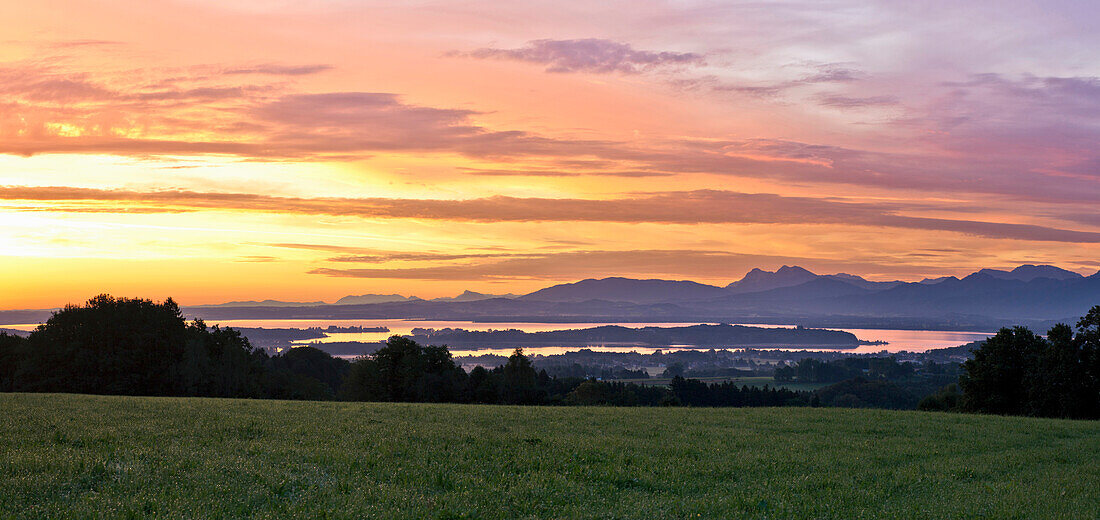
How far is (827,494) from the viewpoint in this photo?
1573 cm

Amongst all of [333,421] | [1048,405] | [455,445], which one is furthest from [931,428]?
[1048,405]

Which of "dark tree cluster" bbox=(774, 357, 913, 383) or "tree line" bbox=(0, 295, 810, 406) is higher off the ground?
"tree line" bbox=(0, 295, 810, 406)

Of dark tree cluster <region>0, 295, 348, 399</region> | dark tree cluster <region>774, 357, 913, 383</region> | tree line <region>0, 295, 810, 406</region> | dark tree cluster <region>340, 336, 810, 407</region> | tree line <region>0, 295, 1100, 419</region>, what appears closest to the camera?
tree line <region>0, 295, 1100, 419</region>

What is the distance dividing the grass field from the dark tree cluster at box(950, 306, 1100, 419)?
26.1 m

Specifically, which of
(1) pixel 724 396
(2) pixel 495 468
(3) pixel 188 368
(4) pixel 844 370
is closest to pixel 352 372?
(3) pixel 188 368

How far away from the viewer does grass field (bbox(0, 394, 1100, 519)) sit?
42.1 feet

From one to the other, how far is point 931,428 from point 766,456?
43.9 feet

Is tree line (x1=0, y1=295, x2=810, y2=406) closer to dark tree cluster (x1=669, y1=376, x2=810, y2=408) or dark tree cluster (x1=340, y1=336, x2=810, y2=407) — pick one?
dark tree cluster (x1=340, y1=336, x2=810, y2=407)

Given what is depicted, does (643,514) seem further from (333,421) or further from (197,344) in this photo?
(197,344)

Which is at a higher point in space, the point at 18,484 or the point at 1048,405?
the point at 18,484

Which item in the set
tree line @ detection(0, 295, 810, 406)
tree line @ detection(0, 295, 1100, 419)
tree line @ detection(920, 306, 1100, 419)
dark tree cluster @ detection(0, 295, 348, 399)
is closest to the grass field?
tree line @ detection(920, 306, 1100, 419)

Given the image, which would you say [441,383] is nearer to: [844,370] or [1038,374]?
[1038,374]

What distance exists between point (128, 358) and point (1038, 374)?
238ft

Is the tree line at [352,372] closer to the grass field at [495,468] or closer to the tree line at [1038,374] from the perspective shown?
the tree line at [1038,374]
